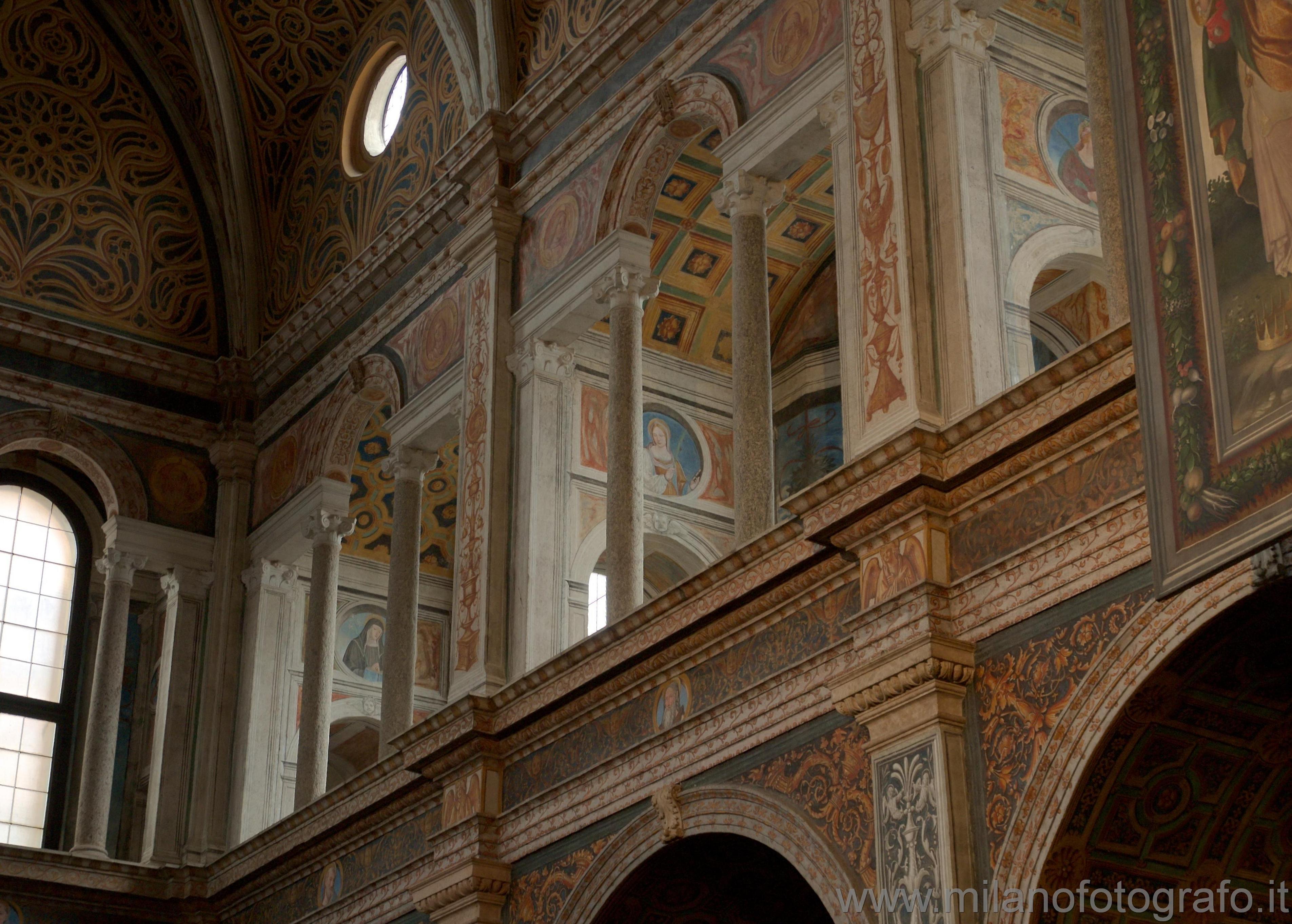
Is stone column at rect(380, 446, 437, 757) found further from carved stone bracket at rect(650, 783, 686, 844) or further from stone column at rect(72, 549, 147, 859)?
carved stone bracket at rect(650, 783, 686, 844)

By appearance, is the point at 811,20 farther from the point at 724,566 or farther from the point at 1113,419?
the point at 1113,419

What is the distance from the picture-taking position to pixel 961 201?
968 centimetres

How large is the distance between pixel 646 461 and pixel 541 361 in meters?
2.28

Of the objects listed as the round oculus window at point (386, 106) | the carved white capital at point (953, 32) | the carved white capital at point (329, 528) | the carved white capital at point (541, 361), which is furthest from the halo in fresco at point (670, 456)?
the carved white capital at point (953, 32)

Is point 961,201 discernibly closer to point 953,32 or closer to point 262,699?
point 953,32

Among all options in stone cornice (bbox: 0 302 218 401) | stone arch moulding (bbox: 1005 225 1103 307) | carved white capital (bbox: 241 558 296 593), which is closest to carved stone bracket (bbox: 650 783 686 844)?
stone arch moulding (bbox: 1005 225 1103 307)

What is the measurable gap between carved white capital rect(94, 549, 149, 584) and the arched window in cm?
Answer: 54

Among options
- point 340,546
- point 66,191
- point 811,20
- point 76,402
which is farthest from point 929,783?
point 66,191

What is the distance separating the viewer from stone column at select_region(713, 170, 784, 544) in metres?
10.7

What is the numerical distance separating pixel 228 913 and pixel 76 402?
4.78 meters

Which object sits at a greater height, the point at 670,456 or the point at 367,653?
the point at 670,456

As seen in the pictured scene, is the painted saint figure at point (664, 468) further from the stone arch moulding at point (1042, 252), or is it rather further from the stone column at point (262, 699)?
the stone arch moulding at point (1042, 252)

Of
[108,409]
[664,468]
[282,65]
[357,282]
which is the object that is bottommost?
[664,468]

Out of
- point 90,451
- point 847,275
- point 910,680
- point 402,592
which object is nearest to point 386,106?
point 90,451
